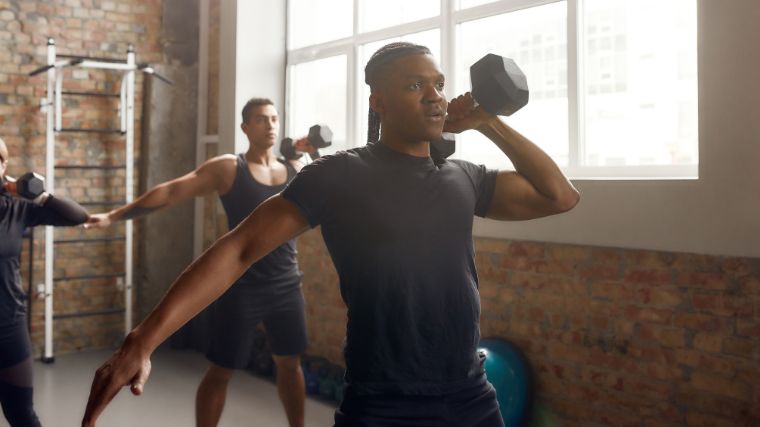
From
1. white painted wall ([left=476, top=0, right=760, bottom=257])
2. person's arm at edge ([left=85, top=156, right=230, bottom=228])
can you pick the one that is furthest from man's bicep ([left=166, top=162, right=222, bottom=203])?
white painted wall ([left=476, top=0, right=760, bottom=257])

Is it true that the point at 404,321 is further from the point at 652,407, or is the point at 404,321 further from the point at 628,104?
the point at 628,104

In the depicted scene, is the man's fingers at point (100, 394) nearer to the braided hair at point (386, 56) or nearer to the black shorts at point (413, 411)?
the black shorts at point (413, 411)

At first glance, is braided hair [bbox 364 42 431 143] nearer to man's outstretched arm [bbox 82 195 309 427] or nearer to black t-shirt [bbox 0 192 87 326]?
man's outstretched arm [bbox 82 195 309 427]

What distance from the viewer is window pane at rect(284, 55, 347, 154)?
536 cm

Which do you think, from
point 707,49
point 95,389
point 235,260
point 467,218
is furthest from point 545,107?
point 95,389

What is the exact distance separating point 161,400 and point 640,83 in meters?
3.21

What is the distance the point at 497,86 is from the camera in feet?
5.90

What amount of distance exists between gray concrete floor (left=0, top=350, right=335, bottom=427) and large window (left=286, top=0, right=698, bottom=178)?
1.84 metres

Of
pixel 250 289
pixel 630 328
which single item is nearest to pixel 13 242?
pixel 250 289

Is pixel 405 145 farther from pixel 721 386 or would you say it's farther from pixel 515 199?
pixel 721 386

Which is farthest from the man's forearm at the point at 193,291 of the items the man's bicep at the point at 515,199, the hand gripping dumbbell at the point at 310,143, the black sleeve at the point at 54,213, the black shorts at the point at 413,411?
the hand gripping dumbbell at the point at 310,143

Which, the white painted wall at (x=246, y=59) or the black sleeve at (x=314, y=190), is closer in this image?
the black sleeve at (x=314, y=190)

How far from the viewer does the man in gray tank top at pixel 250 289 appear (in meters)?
3.42

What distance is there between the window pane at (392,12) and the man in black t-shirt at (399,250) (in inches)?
118
